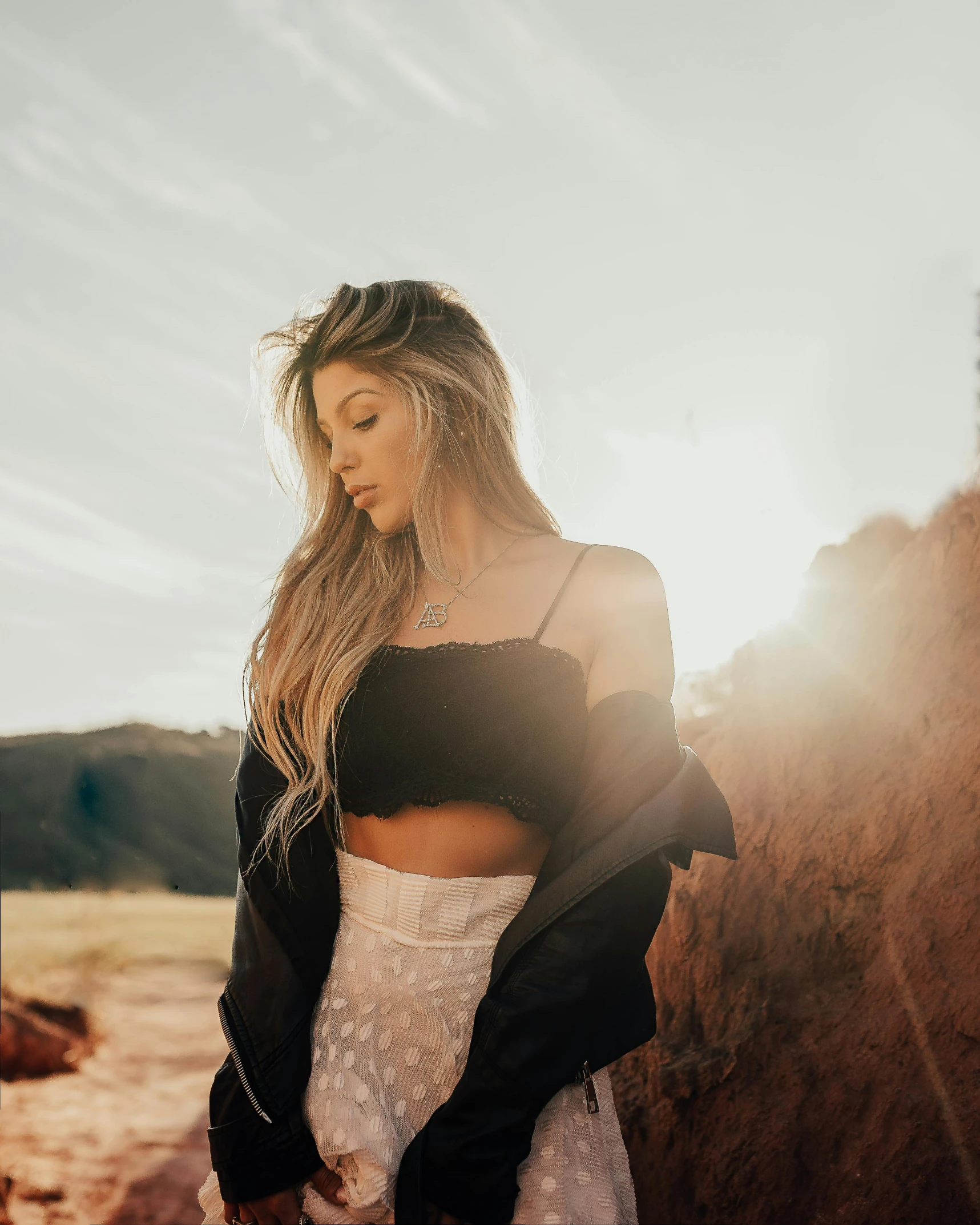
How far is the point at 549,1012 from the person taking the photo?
1447mm

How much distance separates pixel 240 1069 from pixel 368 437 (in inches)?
55.9

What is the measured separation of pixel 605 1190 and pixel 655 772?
758 millimetres

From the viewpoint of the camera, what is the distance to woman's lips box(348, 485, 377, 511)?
2131 mm

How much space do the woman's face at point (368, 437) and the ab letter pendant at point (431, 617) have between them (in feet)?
0.90

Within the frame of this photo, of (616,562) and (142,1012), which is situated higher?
(616,562)

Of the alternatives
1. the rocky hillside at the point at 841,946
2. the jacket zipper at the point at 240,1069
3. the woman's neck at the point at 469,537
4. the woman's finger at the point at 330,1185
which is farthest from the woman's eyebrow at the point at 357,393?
the woman's finger at the point at 330,1185

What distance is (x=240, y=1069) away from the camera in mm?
1691

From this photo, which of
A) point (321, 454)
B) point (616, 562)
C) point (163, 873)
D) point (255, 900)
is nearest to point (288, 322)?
point (321, 454)

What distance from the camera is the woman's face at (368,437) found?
2.10 meters

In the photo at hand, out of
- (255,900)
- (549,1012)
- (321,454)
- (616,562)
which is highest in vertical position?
(321,454)

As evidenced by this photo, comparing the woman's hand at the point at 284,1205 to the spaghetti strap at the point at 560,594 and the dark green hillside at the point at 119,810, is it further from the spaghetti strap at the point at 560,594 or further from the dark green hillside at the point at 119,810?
the dark green hillside at the point at 119,810

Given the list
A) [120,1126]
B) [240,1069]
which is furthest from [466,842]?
[120,1126]

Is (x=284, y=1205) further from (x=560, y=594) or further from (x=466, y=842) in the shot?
(x=560, y=594)

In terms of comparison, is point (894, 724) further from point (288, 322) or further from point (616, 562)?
point (288, 322)
